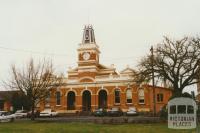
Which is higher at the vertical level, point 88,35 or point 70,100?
point 88,35

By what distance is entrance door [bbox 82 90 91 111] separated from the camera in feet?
241

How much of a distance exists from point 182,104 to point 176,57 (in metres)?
29.7

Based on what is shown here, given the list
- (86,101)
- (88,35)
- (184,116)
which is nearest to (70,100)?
(86,101)

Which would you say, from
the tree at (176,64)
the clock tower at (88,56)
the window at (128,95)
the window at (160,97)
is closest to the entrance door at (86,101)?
the clock tower at (88,56)

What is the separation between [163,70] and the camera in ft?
140

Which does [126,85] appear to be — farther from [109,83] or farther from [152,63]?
[152,63]

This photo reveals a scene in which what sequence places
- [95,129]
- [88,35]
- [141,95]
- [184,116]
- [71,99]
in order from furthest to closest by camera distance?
[88,35] < [71,99] < [141,95] < [95,129] < [184,116]

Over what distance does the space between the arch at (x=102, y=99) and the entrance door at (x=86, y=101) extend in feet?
6.95

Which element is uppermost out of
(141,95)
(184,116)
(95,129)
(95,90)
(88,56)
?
(88,56)

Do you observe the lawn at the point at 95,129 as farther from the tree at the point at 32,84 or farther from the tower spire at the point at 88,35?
the tower spire at the point at 88,35

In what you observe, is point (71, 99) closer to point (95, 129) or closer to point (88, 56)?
point (88, 56)

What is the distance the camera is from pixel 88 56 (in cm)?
7500

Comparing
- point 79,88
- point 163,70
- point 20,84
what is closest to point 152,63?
point 163,70

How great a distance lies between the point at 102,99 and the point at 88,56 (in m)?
8.85
